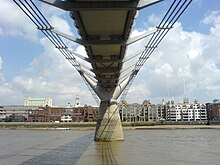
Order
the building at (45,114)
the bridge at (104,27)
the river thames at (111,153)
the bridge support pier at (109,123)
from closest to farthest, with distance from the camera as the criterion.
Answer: the bridge at (104,27) → the river thames at (111,153) → the bridge support pier at (109,123) → the building at (45,114)

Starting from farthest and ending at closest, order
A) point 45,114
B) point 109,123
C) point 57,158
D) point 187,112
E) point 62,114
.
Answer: point 187,112
point 62,114
point 45,114
point 109,123
point 57,158

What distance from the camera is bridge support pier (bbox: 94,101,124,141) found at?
126 ft

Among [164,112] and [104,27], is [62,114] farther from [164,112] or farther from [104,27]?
[104,27]

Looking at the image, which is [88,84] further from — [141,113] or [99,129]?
[141,113]

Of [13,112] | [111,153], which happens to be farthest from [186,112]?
[111,153]

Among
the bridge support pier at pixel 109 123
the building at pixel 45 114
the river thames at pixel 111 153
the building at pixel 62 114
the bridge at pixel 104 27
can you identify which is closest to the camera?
the bridge at pixel 104 27

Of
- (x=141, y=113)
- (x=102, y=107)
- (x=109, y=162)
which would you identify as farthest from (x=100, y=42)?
(x=141, y=113)

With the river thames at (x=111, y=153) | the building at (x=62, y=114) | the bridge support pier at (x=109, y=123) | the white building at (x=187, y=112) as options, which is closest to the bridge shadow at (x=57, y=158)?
the river thames at (x=111, y=153)

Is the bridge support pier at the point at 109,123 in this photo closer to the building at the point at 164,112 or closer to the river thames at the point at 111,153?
the river thames at the point at 111,153

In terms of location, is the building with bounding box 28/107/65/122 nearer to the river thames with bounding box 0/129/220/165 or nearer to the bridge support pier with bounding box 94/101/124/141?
the river thames with bounding box 0/129/220/165

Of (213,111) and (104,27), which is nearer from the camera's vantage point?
(104,27)

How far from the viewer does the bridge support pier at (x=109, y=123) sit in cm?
3831

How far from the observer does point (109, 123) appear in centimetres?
3869

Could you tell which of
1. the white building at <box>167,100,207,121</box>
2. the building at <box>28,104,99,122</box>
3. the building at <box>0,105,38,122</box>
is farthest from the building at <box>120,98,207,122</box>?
the building at <box>0,105,38,122</box>
